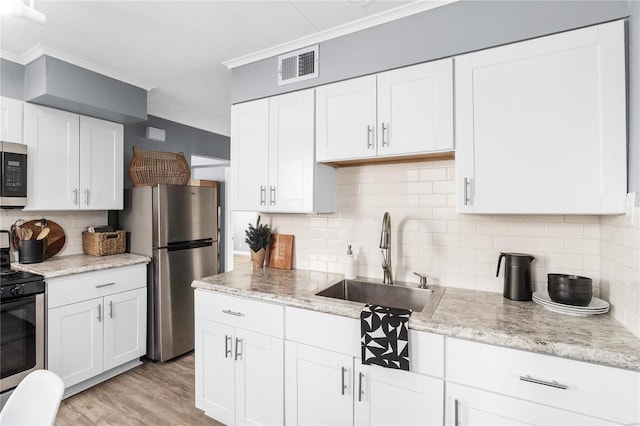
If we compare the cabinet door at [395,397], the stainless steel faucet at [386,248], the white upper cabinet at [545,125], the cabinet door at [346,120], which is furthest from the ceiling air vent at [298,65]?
the cabinet door at [395,397]

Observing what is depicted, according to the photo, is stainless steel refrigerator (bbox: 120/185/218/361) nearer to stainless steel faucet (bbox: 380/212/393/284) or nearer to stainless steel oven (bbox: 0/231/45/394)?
stainless steel oven (bbox: 0/231/45/394)

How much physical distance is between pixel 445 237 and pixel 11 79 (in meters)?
3.40

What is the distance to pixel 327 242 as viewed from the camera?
7.85ft

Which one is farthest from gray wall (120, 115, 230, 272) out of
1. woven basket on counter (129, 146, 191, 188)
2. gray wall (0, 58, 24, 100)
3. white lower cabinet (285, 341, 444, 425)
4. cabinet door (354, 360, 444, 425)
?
cabinet door (354, 360, 444, 425)

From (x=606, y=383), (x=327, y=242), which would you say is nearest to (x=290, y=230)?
(x=327, y=242)

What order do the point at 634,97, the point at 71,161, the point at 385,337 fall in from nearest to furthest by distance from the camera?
the point at 634,97
the point at 385,337
the point at 71,161

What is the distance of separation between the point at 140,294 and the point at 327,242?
182 centimetres

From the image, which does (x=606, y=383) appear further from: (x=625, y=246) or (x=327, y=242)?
(x=327, y=242)

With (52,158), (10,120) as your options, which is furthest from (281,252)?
(10,120)

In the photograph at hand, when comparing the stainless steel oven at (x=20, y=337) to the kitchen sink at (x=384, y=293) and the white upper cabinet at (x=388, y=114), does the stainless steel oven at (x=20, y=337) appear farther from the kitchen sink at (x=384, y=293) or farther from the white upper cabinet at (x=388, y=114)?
the white upper cabinet at (x=388, y=114)

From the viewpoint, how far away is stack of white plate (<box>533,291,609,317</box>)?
1397 mm

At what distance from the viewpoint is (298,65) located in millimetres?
2188

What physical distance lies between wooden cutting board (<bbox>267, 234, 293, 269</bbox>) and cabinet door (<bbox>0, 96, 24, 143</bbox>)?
82.0 inches

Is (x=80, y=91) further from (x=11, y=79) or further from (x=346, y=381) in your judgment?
(x=346, y=381)
